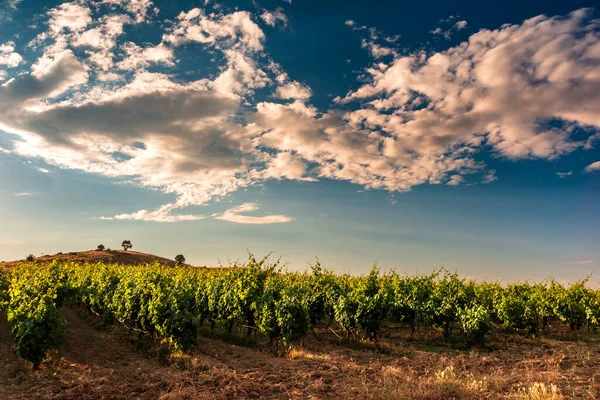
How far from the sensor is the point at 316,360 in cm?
1546

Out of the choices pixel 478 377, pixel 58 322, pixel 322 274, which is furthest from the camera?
pixel 322 274

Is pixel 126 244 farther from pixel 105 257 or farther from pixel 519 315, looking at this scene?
pixel 519 315

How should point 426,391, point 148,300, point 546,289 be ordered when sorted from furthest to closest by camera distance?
1. point 546,289
2. point 148,300
3. point 426,391

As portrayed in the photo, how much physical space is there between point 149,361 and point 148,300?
3384 millimetres

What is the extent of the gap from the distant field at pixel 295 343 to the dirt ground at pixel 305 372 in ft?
0.20

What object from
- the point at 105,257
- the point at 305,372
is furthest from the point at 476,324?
the point at 105,257

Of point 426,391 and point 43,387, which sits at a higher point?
point 426,391

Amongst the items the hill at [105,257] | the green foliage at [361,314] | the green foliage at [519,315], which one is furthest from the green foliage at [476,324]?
the hill at [105,257]

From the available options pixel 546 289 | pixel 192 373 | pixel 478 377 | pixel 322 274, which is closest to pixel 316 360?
pixel 192 373

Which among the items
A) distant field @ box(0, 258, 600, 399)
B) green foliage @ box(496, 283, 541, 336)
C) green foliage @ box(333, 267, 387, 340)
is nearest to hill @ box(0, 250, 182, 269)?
distant field @ box(0, 258, 600, 399)

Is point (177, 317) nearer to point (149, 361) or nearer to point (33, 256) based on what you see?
point (149, 361)

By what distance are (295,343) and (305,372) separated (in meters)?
4.66

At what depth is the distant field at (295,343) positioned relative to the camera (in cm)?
1219

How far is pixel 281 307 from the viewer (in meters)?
17.8
